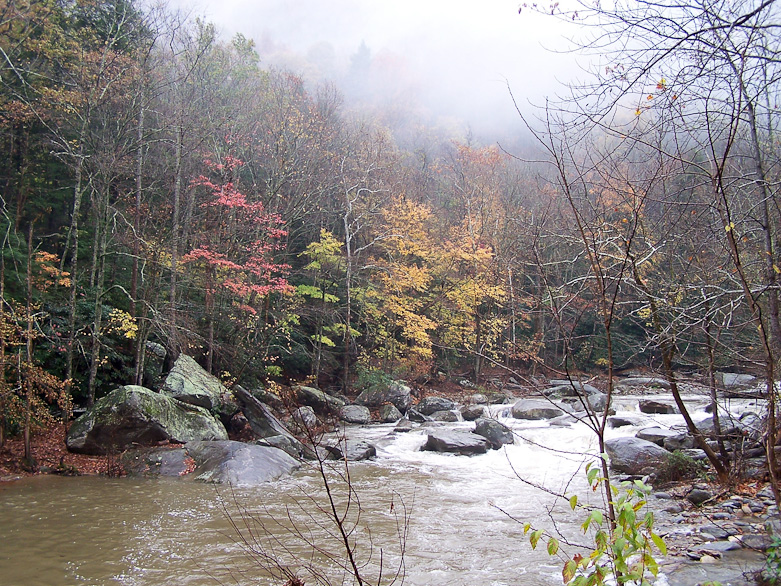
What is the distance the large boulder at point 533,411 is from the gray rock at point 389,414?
3.44 m

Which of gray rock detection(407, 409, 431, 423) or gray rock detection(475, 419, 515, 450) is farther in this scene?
gray rock detection(407, 409, 431, 423)

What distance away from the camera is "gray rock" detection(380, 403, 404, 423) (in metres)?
15.5

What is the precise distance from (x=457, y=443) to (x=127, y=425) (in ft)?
21.9

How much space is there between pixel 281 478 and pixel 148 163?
10.3 metres

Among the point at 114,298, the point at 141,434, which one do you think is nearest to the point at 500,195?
the point at 114,298

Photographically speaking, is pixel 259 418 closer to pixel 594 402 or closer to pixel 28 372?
pixel 28 372

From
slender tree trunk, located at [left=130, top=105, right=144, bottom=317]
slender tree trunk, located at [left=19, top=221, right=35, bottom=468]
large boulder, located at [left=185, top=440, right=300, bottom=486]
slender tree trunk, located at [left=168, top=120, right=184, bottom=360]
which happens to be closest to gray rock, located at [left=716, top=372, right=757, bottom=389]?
large boulder, located at [left=185, top=440, right=300, bottom=486]

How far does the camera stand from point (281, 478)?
355 inches

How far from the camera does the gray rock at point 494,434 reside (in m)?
12.0

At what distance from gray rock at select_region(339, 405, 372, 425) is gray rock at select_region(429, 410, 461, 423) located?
1.92 m

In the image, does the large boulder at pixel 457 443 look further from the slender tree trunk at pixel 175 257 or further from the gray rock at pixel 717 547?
the gray rock at pixel 717 547

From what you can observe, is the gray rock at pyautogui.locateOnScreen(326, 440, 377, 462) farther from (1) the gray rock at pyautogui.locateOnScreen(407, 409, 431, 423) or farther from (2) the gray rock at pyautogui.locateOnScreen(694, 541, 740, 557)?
(2) the gray rock at pyautogui.locateOnScreen(694, 541, 740, 557)

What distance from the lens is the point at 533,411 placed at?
15.1 m

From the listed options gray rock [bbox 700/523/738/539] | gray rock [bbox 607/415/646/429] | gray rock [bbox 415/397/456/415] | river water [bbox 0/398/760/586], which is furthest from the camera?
gray rock [bbox 415/397/456/415]
